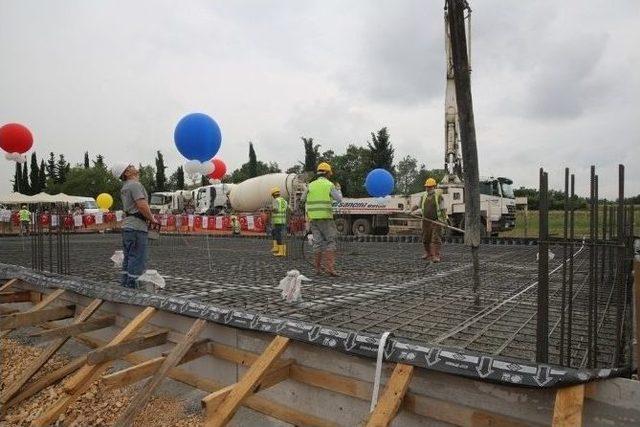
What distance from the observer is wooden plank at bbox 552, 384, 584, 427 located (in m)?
2.09

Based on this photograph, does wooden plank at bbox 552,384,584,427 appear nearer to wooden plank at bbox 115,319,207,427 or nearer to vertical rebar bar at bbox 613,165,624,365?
vertical rebar bar at bbox 613,165,624,365

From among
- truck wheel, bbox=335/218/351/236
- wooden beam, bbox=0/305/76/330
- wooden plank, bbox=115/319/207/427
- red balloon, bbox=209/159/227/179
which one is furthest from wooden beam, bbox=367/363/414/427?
truck wheel, bbox=335/218/351/236

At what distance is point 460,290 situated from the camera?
5520 millimetres

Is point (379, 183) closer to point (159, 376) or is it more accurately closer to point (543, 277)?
point (159, 376)

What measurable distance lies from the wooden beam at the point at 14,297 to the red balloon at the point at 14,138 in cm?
692

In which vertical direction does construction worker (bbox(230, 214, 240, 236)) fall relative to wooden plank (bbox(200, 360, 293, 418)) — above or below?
above

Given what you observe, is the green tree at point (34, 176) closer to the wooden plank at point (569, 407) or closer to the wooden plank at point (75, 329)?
the wooden plank at point (75, 329)

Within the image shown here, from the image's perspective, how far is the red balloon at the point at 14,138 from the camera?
11.4m

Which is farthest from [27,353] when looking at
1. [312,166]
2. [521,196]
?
[312,166]

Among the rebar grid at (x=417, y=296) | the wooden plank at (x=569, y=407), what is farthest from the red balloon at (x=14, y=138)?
the wooden plank at (x=569, y=407)

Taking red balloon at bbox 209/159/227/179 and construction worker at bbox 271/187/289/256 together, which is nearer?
construction worker at bbox 271/187/289/256

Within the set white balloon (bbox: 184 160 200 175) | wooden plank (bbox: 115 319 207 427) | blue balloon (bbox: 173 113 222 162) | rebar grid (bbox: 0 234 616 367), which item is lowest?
wooden plank (bbox: 115 319 207 427)

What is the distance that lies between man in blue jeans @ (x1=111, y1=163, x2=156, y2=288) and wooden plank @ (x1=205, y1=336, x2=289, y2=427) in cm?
291

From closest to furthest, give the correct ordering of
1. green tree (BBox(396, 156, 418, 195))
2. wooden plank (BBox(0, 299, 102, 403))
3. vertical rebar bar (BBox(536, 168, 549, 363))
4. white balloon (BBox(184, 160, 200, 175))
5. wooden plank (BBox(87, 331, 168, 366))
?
vertical rebar bar (BBox(536, 168, 549, 363)) < wooden plank (BBox(87, 331, 168, 366)) < wooden plank (BBox(0, 299, 102, 403)) < white balloon (BBox(184, 160, 200, 175)) < green tree (BBox(396, 156, 418, 195))
